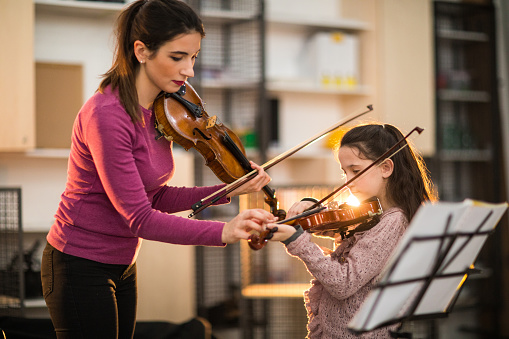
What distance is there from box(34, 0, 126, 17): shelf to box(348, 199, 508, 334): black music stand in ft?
7.37

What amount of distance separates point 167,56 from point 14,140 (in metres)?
1.53

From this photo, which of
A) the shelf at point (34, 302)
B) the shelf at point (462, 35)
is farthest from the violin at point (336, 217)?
the shelf at point (462, 35)

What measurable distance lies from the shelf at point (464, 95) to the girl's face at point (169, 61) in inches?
108

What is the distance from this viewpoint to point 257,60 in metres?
3.27

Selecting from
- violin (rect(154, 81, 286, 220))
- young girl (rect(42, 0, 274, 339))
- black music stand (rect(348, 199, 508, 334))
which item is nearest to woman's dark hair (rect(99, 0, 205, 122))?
young girl (rect(42, 0, 274, 339))

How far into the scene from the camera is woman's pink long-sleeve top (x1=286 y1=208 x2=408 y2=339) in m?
1.43

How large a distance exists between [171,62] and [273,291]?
1810 mm

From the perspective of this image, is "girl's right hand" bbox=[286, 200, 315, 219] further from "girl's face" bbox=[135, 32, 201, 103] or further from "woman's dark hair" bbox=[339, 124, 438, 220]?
"girl's face" bbox=[135, 32, 201, 103]

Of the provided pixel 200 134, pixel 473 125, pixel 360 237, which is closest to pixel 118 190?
pixel 200 134

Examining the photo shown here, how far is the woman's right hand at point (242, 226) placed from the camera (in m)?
1.25

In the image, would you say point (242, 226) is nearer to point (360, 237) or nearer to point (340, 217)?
point (340, 217)

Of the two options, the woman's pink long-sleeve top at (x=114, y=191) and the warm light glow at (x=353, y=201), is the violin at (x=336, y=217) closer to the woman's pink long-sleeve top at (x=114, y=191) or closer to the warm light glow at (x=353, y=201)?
the warm light glow at (x=353, y=201)

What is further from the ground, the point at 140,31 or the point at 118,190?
the point at 140,31

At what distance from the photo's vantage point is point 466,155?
3.77 m
